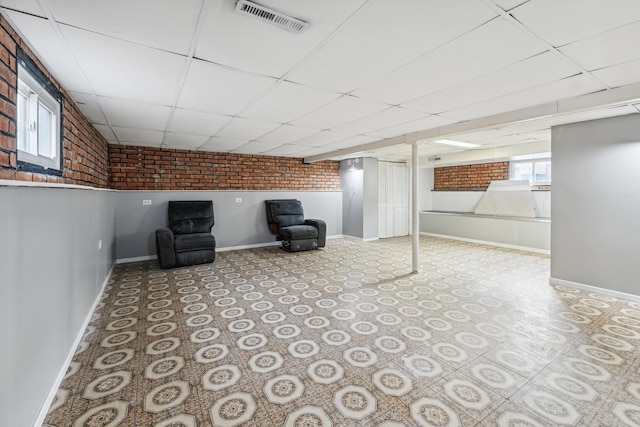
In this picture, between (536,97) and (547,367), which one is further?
(536,97)

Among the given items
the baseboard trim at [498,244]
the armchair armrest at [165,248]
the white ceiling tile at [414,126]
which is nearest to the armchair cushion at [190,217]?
the armchair armrest at [165,248]

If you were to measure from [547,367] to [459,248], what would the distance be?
4.75 metres

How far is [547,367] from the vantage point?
6.81 feet

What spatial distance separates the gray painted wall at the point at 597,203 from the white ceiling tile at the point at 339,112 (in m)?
2.65

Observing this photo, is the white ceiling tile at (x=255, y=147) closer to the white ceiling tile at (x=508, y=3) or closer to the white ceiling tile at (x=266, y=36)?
the white ceiling tile at (x=266, y=36)

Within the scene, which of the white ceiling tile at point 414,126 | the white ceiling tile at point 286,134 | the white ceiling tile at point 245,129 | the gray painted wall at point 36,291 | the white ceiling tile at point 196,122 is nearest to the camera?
Answer: the gray painted wall at point 36,291

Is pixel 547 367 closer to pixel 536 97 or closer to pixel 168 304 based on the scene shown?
pixel 536 97

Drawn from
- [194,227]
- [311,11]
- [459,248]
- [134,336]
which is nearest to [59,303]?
[134,336]

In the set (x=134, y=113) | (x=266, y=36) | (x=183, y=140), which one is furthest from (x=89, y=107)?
(x=266, y=36)

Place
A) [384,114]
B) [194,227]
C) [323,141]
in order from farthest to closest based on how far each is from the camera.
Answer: [194,227], [323,141], [384,114]

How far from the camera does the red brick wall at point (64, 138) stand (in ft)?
5.25

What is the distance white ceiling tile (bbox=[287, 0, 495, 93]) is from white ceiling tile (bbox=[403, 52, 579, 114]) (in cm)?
79

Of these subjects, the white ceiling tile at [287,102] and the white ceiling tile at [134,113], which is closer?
the white ceiling tile at [287,102]

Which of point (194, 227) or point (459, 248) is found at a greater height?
point (194, 227)
